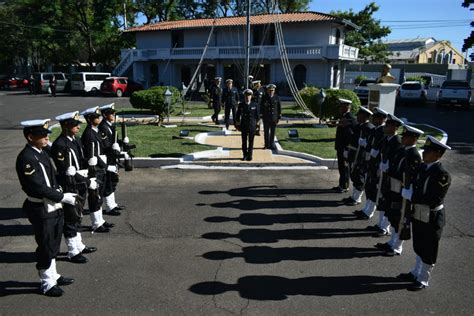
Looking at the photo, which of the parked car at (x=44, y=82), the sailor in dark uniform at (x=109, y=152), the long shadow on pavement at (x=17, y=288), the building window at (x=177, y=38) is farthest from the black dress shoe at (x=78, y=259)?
the building window at (x=177, y=38)

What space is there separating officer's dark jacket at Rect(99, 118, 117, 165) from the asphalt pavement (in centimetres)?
110

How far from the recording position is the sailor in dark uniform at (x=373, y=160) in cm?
697

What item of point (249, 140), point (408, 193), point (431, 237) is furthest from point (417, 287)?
point (249, 140)

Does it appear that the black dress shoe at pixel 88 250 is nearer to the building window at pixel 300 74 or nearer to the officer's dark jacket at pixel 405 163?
the officer's dark jacket at pixel 405 163

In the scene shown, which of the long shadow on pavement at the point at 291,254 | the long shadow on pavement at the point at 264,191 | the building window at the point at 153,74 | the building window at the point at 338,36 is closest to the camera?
the long shadow on pavement at the point at 291,254

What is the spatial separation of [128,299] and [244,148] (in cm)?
702

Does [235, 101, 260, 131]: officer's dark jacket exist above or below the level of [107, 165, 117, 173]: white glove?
above

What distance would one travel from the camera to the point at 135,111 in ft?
70.0

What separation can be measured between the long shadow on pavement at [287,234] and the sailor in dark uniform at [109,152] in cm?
201

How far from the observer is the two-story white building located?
→ 33.9 meters

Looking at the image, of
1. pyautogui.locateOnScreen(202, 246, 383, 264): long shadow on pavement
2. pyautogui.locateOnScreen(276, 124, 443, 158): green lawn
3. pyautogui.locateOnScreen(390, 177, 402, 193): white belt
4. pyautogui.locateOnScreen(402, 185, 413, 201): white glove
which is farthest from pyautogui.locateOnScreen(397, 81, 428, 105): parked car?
pyautogui.locateOnScreen(402, 185, 413, 201): white glove

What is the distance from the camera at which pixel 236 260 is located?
5.73 m

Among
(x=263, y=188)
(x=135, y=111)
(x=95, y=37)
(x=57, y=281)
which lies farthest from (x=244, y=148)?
(x=95, y=37)

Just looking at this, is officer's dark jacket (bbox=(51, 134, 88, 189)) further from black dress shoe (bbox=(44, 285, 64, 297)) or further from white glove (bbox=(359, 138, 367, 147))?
white glove (bbox=(359, 138, 367, 147))
